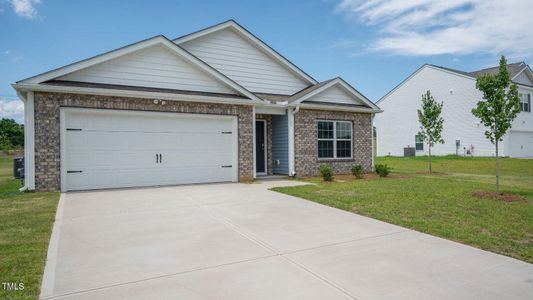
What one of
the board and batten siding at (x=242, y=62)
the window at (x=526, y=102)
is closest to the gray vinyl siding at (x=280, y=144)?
the board and batten siding at (x=242, y=62)

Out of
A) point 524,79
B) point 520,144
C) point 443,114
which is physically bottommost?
point 520,144

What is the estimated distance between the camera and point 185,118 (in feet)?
37.0

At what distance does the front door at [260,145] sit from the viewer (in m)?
14.4

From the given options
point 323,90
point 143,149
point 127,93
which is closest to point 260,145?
point 323,90

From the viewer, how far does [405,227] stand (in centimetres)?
559

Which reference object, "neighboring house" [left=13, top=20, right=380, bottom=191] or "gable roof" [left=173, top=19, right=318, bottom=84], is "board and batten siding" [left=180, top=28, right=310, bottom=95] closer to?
"neighboring house" [left=13, top=20, right=380, bottom=191]

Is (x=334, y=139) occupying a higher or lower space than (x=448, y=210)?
higher

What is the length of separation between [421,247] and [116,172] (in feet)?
29.9

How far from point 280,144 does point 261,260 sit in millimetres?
10375

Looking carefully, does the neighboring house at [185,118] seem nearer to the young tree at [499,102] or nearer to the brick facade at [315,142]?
the brick facade at [315,142]

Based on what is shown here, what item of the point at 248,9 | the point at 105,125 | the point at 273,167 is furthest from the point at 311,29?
the point at 105,125

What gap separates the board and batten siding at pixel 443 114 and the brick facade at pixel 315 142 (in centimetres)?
1512

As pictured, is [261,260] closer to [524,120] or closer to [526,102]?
[524,120]

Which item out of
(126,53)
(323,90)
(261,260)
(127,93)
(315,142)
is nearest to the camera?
(261,260)
